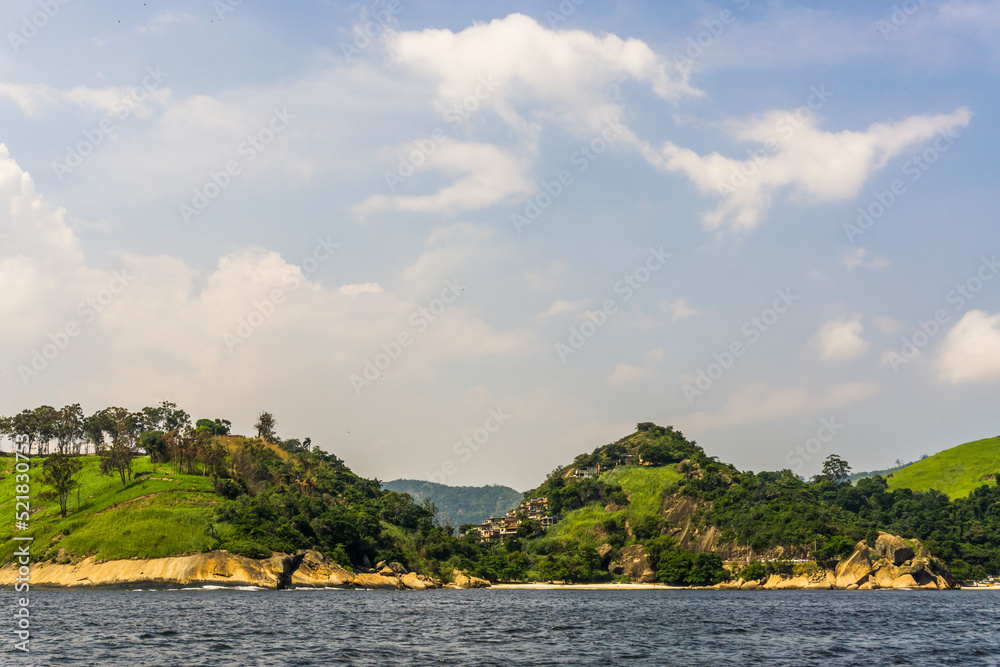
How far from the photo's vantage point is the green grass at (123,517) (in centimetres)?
13450

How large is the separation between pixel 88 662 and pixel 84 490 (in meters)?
140

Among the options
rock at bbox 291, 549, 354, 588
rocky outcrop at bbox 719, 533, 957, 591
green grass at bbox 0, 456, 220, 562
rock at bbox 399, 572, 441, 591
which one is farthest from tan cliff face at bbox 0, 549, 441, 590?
rocky outcrop at bbox 719, 533, 957, 591

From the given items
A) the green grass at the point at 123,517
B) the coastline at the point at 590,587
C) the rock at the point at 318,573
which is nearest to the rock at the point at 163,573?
the green grass at the point at 123,517

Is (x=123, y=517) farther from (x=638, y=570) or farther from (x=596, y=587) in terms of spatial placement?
(x=638, y=570)

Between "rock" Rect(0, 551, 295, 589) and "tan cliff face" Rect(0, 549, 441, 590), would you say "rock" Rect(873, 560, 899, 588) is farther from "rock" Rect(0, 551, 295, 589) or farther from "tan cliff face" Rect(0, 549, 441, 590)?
"rock" Rect(0, 551, 295, 589)

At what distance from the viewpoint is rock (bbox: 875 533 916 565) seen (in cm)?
17300

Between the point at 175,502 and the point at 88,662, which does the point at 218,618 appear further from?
the point at 175,502

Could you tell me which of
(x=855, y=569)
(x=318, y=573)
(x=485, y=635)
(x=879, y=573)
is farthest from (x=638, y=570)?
(x=485, y=635)

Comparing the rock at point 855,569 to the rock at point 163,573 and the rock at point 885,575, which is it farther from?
the rock at point 163,573

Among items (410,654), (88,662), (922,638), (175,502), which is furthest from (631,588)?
(88,662)

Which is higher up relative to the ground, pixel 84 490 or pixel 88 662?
pixel 84 490

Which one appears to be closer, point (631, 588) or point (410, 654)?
point (410, 654)

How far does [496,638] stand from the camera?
58.8 meters

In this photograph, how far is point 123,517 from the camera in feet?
472
